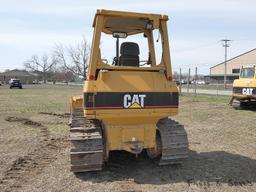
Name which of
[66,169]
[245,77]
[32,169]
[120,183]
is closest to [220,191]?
[120,183]

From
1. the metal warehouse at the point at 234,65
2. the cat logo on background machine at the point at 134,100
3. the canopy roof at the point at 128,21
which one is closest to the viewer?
the cat logo on background machine at the point at 134,100

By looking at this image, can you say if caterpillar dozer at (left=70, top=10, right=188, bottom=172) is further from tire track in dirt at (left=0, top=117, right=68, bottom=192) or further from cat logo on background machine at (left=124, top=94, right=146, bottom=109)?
tire track in dirt at (left=0, top=117, right=68, bottom=192)

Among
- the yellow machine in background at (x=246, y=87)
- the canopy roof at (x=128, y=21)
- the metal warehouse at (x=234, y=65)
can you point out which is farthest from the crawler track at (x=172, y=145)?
the metal warehouse at (x=234, y=65)

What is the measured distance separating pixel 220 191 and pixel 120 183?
1603mm

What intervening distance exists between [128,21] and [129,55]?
2.19 feet

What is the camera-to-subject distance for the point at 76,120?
825cm

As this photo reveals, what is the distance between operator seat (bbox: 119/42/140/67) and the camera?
809 cm

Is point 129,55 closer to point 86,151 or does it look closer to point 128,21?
point 128,21

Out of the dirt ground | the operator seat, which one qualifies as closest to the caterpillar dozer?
the operator seat

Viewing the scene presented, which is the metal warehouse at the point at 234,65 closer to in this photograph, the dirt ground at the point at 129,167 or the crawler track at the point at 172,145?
the dirt ground at the point at 129,167

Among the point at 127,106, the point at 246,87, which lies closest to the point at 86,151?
the point at 127,106

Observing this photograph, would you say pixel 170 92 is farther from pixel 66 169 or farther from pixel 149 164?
pixel 66 169

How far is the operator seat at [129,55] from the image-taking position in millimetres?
8086

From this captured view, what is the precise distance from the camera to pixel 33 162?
333 inches
